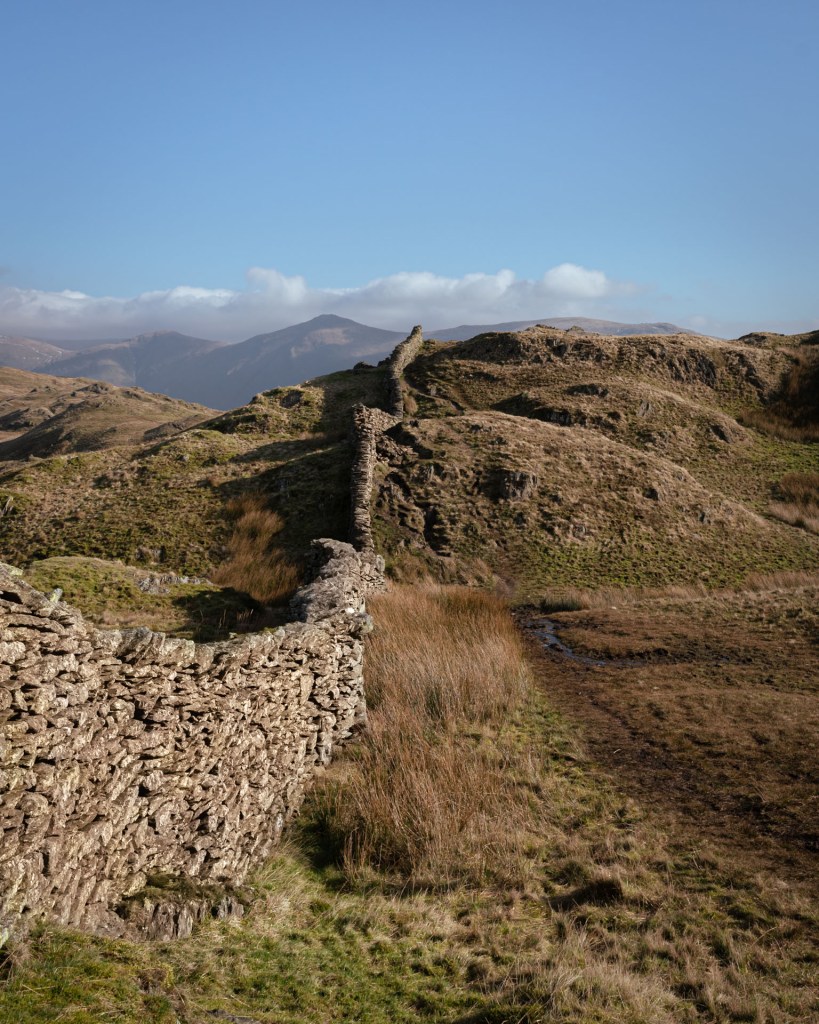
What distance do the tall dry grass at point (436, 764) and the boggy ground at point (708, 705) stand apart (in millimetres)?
1767

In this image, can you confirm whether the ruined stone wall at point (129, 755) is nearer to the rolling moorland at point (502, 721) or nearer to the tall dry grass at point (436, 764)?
the rolling moorland at point (502, 721)

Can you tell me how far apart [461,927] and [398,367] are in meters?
44.7

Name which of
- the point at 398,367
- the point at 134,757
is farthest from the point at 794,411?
the point at 134,757

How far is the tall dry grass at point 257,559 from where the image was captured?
19.1 metres

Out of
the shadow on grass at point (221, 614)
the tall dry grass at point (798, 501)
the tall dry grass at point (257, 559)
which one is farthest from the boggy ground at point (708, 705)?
the tall dry grass at point (798, 501)

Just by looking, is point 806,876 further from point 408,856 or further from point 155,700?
point 155,700

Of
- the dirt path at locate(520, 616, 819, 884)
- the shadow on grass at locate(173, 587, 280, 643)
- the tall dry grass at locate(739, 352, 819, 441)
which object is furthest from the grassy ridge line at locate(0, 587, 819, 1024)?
the tall dry grass at locate(739, 352, 819, 441)

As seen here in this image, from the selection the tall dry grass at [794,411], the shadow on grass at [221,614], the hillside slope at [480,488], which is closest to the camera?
the shadow on grass at [221,614]

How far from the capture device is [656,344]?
2092 inches

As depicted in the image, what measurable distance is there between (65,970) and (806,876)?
25.3ft

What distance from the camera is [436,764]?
29.6ft

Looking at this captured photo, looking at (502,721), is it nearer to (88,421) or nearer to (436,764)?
(436,764)

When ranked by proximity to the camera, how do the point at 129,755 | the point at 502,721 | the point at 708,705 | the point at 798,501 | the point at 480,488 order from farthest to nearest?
the point at 798,501 < the point at 480,488 < the point at 708,705 < the point at 502,721 < the point at 129,755

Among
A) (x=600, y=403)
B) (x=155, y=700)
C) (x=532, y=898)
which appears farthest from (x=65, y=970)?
(x=600, y=403)
